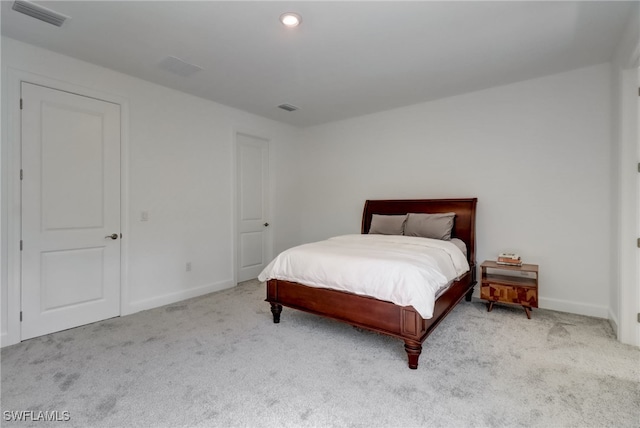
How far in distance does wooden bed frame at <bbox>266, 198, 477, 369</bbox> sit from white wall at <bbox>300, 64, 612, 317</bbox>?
226mm

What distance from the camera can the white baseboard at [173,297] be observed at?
3.31m

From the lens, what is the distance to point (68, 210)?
288cm

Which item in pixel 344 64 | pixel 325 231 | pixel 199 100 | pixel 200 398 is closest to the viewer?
pixel 200 398

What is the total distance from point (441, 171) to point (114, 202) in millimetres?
3945

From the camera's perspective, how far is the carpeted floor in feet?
5.49

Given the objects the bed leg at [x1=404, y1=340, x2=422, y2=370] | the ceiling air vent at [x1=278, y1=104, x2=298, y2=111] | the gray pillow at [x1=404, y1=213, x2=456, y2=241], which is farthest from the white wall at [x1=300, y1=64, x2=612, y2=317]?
the bed leg at [x1=404, y1=340, x2=422, y2=370]

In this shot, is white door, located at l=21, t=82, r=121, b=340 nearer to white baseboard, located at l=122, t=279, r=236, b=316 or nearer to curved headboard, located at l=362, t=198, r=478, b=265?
white baseboard, located at l=122, t=279, r=236, b=316

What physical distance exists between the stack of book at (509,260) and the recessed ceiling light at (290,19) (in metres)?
3.14

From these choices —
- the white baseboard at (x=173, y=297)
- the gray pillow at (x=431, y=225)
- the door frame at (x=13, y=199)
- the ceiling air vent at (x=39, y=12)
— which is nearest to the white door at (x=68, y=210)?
the door frame at (x=13, y=199)

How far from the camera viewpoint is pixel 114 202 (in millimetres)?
3176

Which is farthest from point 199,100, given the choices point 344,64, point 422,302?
point 422,302

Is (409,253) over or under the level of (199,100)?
under

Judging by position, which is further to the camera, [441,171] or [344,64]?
[441,171]

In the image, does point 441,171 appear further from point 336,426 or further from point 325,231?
point 336,426
